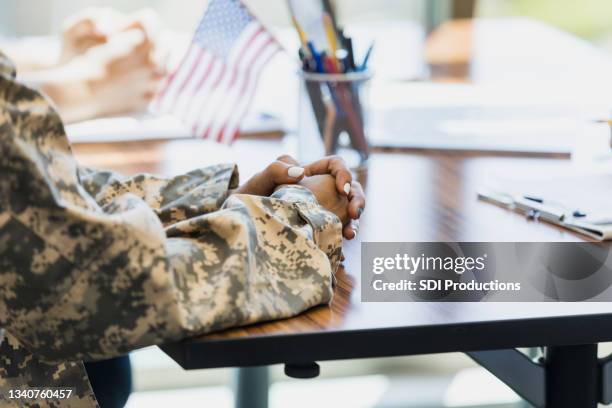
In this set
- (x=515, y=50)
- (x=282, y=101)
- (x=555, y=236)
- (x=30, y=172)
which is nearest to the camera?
(x=30, y=172)

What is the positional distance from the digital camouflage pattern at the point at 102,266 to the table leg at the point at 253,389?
29.6 inches

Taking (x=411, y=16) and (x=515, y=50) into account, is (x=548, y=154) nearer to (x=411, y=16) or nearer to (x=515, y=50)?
(x=515, y=50)

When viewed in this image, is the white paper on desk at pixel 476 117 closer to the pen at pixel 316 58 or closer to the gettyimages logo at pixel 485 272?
the pen at pixel 316 58

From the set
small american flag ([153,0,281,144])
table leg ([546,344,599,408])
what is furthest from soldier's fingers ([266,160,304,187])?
small american flag ([153,0,281,144])

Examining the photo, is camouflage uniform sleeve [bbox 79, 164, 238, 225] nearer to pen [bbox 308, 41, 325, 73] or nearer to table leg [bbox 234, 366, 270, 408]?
pen [bbox 308, 41, 325, 73]

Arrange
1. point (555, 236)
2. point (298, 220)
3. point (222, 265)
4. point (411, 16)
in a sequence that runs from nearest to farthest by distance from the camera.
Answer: point (222, 265) → point (298, 220) → point (555, 236) → point (411, 16)

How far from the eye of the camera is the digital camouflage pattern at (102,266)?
3.16ft

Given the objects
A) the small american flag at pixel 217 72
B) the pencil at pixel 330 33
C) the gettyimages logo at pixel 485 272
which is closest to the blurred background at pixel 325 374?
the small american flag at pixel 217 72

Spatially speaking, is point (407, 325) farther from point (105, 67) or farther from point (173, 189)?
point (105, 67)

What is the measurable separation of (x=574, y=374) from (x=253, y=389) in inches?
29.1

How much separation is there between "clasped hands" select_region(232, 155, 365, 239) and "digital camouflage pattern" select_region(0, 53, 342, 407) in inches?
8.1

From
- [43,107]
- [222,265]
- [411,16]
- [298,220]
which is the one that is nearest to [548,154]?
[298,220]

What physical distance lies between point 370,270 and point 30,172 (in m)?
0.45

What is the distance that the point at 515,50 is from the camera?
102 inches
